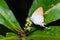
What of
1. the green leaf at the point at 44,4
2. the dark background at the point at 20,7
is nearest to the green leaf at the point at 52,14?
the green leaf at the point at 44,4

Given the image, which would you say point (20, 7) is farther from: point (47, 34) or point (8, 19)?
point (47, 34)

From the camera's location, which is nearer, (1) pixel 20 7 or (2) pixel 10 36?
(2) pixel 10 36

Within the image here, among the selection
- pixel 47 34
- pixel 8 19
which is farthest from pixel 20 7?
pixel 47 34

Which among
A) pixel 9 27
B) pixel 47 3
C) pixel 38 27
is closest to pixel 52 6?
→ pixel 47 3

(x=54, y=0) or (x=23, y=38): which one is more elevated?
(x=54, y=0)

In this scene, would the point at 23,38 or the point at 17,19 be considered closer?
the point at 23,38

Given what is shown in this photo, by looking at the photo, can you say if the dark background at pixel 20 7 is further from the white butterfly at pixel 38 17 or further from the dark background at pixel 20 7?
the white butterfly at pixel 38 17

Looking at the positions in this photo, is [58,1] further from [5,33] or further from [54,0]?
[5,33]
